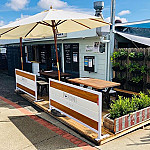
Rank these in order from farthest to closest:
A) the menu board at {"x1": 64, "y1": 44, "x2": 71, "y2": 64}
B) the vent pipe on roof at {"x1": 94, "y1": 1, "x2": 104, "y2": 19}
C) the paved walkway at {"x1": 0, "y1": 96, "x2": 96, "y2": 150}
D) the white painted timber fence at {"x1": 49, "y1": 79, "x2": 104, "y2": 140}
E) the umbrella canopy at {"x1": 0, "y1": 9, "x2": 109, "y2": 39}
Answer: the menu board at {"x1": 64, "y1": 44, "x2": 71, "y2": 64}
the vent pipe on roof at {"x1": 94, "y1": 1, "x2": 104, "y2": 19}
the umbrella canopy at {"x1": 0, "y1": 9, "x2": 109, "y2": 39}
the paved walkway at {"x1": 0, "y1": 96, "x2": 96, "y2": 150}
the white painted timber fence at {"x1": 49, "y1": 79, "x2": 104, "y2": 140}

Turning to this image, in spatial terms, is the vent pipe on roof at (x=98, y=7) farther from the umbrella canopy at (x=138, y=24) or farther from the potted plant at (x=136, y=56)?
the potted plant at (x=136, y=56)

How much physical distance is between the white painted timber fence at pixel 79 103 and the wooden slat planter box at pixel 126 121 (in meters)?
0.41

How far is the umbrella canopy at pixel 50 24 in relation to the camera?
415cm

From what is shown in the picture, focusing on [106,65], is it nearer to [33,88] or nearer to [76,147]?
[33,88]

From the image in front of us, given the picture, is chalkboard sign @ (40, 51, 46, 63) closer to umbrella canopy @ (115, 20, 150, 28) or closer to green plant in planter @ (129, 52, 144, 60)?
umbrella canopy @ (115, 20, 150, 28)

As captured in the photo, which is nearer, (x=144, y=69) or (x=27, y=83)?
(x=144, y=69)

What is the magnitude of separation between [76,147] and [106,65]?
378 centimetres

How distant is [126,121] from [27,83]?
4264 mm

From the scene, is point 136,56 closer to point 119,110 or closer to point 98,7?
point 119,110

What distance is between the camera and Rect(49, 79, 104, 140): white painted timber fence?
3.45 metres

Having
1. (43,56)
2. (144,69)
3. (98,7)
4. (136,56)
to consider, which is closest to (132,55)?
(136,56)

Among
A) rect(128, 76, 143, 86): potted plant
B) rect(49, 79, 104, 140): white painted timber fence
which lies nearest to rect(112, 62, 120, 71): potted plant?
rect(128, 76, 143, 86): potted plant

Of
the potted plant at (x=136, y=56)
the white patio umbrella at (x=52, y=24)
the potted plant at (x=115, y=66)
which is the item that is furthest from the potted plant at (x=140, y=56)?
the white patio umbrella at (x=52, y=24)

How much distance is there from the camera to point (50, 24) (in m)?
6.16
